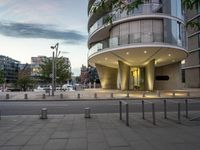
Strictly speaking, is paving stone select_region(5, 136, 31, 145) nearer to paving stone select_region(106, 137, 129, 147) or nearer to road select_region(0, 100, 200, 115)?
paving stone select_region(106, 137, 129, 147)

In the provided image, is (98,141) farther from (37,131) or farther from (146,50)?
(146,50)

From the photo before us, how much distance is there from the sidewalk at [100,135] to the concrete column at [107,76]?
4700 centimetres

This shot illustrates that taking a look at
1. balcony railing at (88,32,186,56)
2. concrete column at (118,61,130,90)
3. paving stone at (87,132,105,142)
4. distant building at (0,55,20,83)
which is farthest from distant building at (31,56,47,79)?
paving stone at (87,132,105,142)

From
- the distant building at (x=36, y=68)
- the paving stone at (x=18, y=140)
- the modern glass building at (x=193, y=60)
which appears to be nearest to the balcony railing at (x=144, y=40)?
the paving stone at (x=18, y=140)

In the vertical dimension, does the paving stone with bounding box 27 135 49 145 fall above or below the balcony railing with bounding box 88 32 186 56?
below

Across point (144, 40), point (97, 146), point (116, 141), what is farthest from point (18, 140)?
point (144, 40)

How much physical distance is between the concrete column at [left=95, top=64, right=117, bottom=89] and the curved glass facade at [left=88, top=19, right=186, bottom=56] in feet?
56.4

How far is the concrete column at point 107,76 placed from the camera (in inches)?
2334

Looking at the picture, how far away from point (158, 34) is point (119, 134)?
30.6 meters

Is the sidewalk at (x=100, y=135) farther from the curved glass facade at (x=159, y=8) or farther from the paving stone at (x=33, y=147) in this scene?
the curved glass facade at (x=159, y=8)

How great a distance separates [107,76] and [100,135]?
51.3 m

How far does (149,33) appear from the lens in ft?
125

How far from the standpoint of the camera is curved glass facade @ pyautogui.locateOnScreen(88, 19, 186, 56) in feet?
124

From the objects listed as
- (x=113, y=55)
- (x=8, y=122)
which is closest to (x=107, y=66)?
(x=113, y=55)
